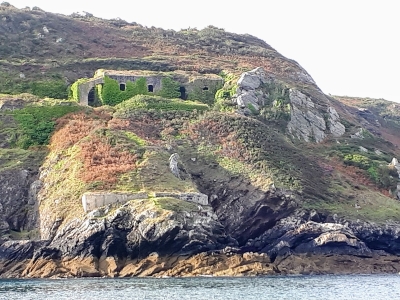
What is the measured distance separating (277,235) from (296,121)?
3416 centimetres

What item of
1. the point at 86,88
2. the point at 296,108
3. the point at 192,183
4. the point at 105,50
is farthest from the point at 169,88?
the point at 192,183

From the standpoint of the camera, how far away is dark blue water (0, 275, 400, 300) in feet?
198

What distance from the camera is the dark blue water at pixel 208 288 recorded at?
6050cm

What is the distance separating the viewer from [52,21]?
474 ft

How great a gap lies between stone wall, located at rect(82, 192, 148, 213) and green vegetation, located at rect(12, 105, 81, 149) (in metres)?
20.5

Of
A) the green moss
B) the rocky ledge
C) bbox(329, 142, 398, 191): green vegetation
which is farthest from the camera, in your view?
bbox(329, 142, 398, 191): green vegetation

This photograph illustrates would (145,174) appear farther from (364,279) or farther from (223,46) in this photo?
(223,46)

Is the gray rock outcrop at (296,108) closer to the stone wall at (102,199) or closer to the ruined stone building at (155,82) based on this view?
the ruined stone building at (155,82)

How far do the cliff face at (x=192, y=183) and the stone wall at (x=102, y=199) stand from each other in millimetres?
135

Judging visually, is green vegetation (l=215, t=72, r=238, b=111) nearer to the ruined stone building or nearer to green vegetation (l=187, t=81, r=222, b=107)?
green vegetation (l=187, t=81, r=222, b=107)

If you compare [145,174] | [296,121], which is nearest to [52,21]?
[296,121]

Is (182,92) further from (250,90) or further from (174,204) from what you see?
(174,204)

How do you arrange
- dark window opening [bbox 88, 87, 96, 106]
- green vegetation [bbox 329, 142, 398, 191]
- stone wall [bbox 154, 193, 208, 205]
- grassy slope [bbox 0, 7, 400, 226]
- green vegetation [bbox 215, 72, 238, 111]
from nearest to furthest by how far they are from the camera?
stone wall [bbox 154, 193, 208, 205] → grassy slope [bbox 0, 7, 400, 226] → green vegetation [bbox 329, 142, 398, 191] → green vegetation [bbox 215, 72, 238, 111] → dark window opening [bbox 88, 87, 96, 106]

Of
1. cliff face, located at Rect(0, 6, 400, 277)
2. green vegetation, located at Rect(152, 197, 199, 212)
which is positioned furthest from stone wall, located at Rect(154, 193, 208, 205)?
green vegetation, located at Rect(152, 197, 199, 212)
